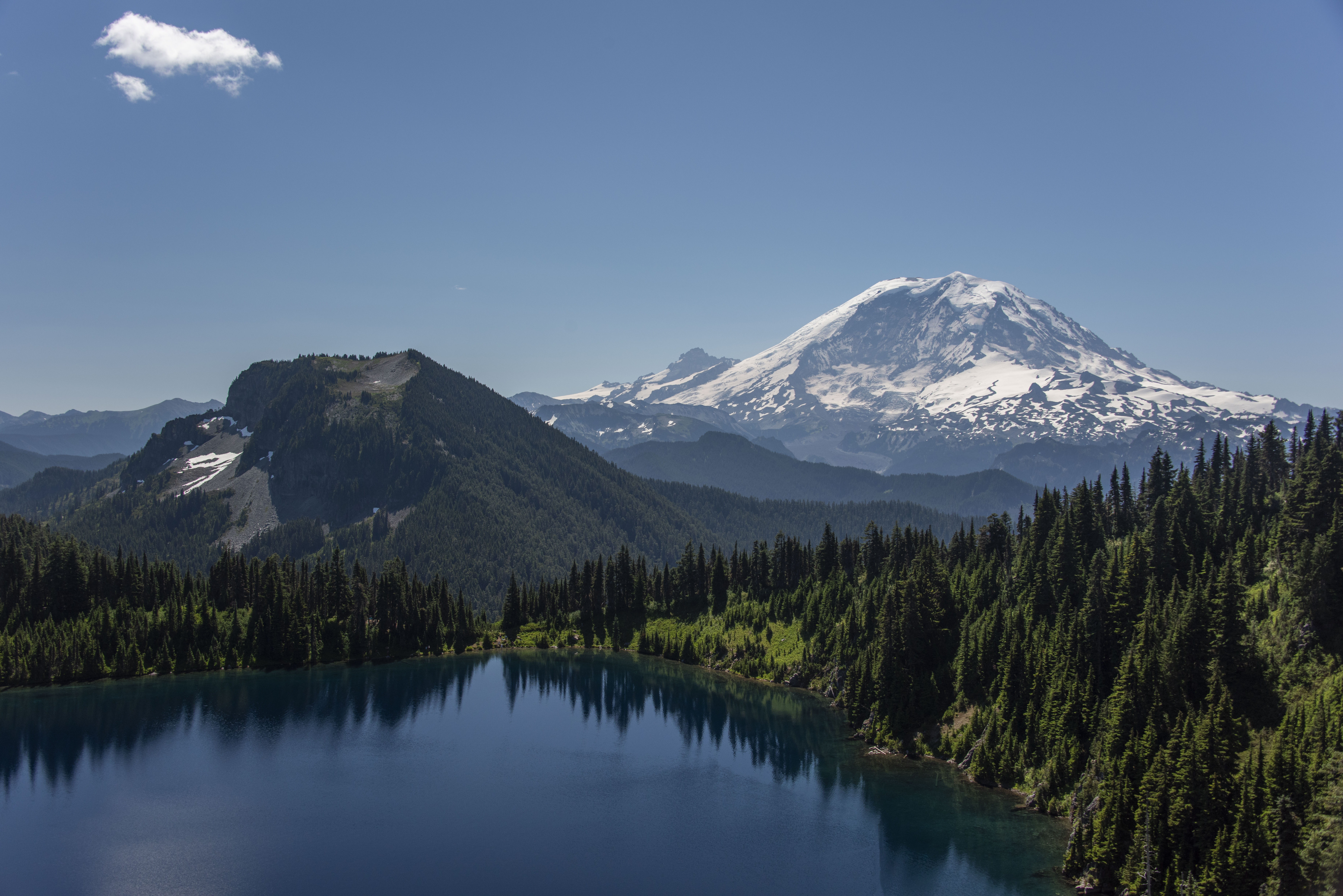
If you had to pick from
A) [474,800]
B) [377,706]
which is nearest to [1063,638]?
[474,800]

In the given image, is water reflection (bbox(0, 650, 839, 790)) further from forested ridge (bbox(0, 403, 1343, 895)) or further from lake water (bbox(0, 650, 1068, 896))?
forested ridge (bbox(0, 403, 1343, 895))

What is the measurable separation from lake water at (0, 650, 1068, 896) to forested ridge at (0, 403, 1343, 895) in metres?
8.10

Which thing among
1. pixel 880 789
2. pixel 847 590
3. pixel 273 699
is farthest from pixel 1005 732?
pixel 273 699

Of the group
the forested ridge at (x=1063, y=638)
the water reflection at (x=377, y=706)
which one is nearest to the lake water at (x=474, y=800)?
the water reflection at (x=377, y=706)

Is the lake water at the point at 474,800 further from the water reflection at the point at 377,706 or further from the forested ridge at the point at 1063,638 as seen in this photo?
the forested ridge at the point at 1063,638

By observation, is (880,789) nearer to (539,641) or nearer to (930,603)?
(930,603)

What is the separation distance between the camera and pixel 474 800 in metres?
101

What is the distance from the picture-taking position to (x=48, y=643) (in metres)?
154

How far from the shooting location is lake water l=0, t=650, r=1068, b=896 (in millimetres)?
79250

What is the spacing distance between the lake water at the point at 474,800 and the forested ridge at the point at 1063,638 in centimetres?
810

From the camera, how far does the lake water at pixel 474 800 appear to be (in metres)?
79.2

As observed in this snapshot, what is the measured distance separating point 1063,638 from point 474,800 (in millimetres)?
69896

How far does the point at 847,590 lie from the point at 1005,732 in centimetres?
6795

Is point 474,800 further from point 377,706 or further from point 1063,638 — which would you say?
point 1063,638
